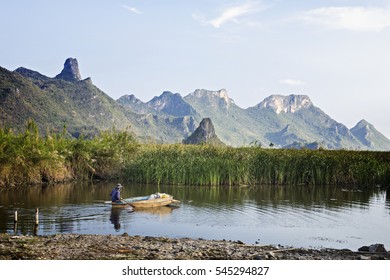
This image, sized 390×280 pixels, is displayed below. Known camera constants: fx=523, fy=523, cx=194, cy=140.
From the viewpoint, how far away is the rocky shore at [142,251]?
10125 millimetres

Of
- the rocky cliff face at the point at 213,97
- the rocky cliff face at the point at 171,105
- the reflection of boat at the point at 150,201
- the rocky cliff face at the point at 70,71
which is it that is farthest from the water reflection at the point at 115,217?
the rocky cliff face at the point at 213,97

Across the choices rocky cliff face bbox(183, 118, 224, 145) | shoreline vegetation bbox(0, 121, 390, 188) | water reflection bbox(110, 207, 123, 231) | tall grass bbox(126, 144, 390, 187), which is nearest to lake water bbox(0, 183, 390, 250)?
water reflection bbox(110, 207, 123, 231)

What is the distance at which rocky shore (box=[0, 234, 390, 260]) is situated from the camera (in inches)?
399

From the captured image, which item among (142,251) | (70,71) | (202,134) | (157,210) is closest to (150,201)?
(157,210)

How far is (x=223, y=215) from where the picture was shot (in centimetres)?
1866

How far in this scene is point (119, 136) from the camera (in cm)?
3369

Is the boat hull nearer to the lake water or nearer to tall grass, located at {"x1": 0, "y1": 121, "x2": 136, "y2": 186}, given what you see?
the lake water

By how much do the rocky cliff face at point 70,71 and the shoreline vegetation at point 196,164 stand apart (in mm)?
85133

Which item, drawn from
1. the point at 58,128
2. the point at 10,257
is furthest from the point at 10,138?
the point at 58,128

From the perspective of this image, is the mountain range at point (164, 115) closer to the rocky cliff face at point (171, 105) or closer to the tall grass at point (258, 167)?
the rocky cliff face at point (171, 105)

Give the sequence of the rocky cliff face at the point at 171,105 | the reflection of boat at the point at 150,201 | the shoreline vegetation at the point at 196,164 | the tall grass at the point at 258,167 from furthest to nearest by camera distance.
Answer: the rocky cliff face at the point at 171,105, the tall grass at the point at 258,167, the shoreline vegetation at the point at 196,164, the reflection of boat at the point at 150,201
